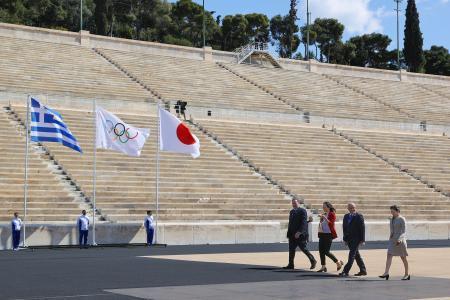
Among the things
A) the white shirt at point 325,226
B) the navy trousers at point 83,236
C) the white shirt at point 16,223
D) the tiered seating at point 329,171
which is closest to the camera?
the white shirt at point 325,226

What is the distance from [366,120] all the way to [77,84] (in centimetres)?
1654

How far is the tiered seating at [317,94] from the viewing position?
49750 millimetres

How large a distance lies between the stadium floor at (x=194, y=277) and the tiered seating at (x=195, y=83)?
21493mm

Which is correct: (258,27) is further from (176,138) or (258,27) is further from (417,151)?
(176,138)

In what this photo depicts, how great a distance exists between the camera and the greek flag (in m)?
24.8

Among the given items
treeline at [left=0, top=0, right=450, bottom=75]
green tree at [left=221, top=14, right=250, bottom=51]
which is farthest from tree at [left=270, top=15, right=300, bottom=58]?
green tree at [left=221, top=14, right=250, bottom=51]

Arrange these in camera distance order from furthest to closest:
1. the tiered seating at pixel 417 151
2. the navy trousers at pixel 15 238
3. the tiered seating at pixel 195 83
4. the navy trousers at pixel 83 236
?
the tiered seating at pixel 195 83 < the tiered seating at pixel 417 151 < the navy trousers at pixel 83 236 < the navy trousers at pixel 15 238

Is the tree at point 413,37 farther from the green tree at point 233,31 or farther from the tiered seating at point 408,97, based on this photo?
the green tree at point 233,31

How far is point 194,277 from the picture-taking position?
1544 centimetres

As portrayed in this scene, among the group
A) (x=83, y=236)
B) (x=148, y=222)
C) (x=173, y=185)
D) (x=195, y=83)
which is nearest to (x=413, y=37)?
(x=195, y=83)

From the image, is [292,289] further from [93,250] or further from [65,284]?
[93,250]

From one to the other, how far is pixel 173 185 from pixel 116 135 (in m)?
5.69

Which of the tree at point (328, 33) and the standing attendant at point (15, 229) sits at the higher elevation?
the tree at point (328, 33)

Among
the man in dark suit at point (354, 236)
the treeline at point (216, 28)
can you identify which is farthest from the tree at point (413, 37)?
the man in dark suit at point (354, 236)
